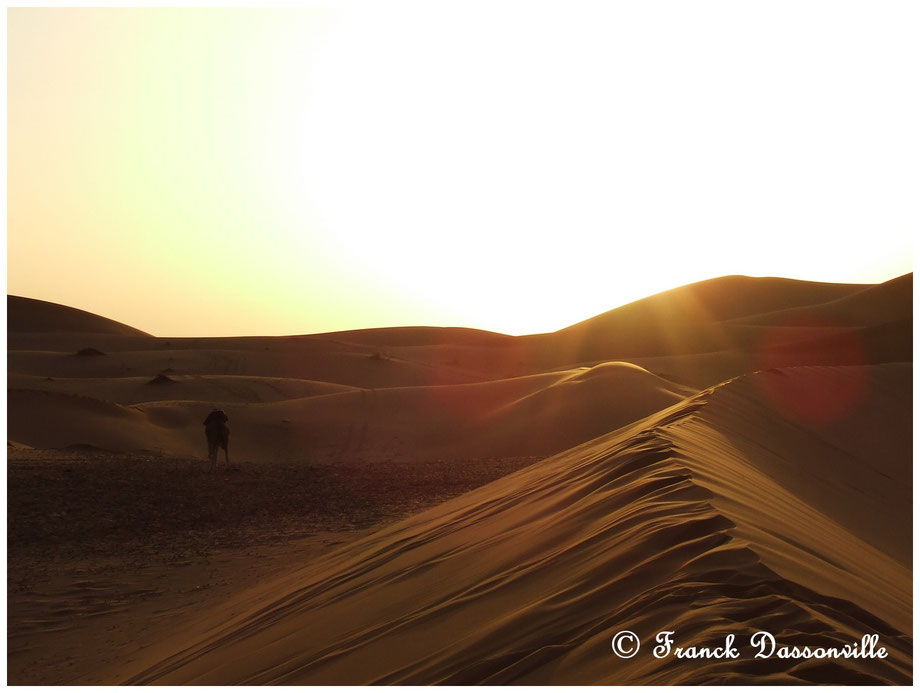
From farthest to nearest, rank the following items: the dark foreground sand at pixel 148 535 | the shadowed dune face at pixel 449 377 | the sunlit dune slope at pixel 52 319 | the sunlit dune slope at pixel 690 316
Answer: the sunlit dune slope at pixel 52 319 → the sunlit dune slope at pixel 690 316 → the shadowed dune face at pixel 449 377 → the dark foreground sand at pixel 148 535

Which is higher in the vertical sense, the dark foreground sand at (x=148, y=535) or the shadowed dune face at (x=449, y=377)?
the shadowed dune face at (x=449, y=377)

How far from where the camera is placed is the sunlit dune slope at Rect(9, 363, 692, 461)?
24.4 metres

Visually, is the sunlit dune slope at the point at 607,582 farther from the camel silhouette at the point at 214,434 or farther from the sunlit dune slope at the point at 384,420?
the sunlit dune slope at the point at 384,420

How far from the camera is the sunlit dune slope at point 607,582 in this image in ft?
10.3

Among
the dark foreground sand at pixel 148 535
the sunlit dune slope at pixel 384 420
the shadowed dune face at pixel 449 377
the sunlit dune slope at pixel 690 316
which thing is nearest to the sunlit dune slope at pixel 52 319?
the shadowed dune face at pixel 449 377

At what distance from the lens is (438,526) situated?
682 centimetres

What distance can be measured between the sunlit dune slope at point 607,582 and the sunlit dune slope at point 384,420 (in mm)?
17097

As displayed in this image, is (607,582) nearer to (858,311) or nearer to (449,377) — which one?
(449,377)

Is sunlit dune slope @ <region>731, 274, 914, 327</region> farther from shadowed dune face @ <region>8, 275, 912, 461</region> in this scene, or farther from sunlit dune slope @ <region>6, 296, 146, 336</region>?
sunlit dune slope @ <region>6, 296, 146, 336</region>

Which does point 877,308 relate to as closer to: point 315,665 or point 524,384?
point 524,384

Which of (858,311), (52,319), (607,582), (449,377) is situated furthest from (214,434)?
(52,319)

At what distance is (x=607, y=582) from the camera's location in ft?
12.3

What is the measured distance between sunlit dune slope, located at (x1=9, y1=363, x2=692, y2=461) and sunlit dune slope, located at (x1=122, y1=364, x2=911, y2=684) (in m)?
17.1

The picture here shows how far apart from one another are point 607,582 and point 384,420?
26.2 m
